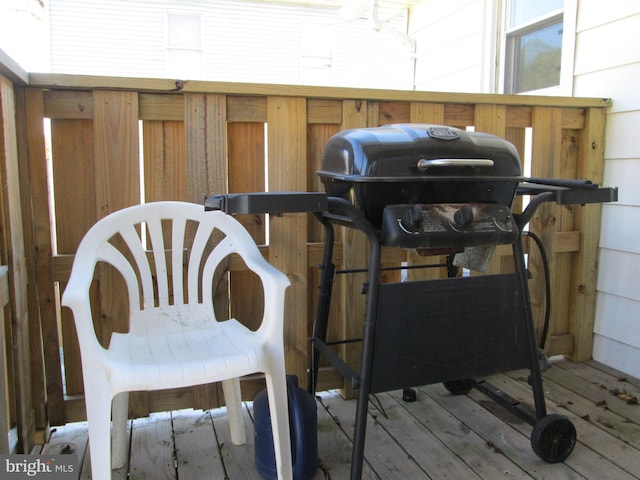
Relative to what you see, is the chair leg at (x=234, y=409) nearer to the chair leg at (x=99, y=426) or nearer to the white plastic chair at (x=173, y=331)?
the white plastic chair at (x=173, y=331)

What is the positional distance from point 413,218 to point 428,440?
959mm

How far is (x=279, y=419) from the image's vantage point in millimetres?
1493

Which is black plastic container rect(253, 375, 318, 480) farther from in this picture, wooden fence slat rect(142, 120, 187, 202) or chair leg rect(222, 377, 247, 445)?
wooden fence slat rect(142, 120, 187, 202)

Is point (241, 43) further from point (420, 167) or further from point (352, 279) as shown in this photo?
point (420, 167)

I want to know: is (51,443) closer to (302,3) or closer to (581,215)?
(581,215)

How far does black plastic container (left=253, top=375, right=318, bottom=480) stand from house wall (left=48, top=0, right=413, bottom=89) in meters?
5.22

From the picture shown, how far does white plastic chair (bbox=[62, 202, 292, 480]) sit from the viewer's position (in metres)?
1.34

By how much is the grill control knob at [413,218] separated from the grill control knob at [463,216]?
0.12m

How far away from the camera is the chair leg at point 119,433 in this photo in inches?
67.4

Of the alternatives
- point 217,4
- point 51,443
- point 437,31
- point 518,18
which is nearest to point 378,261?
point 51,443

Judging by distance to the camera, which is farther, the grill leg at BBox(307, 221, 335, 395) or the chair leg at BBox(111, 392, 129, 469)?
the grill leg at BBox(307, 221, 335, 395)

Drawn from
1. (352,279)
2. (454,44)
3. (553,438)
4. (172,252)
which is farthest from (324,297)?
(454,44)

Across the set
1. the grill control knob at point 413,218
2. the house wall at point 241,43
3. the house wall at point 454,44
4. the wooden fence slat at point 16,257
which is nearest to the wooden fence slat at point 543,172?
the grill control knob at point 413,218

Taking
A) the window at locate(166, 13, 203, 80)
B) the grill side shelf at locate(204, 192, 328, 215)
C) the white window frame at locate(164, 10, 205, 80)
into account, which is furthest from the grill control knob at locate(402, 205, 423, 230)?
the window at locate(166, 13, 203, 80)
